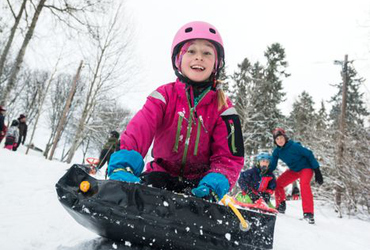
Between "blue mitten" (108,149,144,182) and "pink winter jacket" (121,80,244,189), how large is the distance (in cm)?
42

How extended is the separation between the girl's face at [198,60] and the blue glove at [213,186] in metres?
0.91

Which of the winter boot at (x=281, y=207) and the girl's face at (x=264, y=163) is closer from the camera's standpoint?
the winter boot at (x=281, y=207)

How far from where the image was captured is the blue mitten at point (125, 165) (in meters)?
1.28

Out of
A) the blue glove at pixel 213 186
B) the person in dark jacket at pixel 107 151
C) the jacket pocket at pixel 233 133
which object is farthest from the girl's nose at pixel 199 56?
the person in dark jacket at pixel 107 151

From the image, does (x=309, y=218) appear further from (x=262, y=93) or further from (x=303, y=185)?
(x=262, y=93)

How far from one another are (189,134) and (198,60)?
2.17 ft

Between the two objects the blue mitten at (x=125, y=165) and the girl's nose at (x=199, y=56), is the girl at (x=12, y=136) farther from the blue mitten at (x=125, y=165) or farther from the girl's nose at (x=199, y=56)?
the blue mitten at (x=125, y=165)

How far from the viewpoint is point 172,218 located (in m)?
1.12

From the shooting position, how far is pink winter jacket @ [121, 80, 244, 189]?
186 cm

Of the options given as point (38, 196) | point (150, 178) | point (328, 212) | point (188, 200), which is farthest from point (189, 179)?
point (328, 212)

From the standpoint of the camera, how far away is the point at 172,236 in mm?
1123

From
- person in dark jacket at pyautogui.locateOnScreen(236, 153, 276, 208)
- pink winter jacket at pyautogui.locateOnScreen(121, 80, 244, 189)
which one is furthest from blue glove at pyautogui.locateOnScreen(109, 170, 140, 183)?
person in dark jacket at pyautogui.locateOnScreen(236, 153, 276, 208)

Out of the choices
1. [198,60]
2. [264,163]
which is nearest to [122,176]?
[198,60]

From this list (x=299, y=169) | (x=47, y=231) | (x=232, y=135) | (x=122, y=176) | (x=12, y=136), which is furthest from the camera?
(x=12, y=136)
